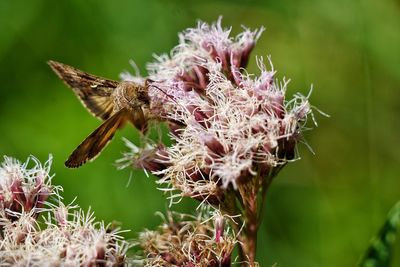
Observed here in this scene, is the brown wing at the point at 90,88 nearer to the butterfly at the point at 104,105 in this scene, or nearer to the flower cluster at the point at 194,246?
the butterfly at the point at 104,105

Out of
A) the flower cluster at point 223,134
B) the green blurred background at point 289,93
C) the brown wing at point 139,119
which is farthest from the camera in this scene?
the green blurred background at point 289,93

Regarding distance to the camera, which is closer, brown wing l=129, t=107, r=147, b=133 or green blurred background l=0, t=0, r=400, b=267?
brown wing l=129, t=107, r=147, b=133

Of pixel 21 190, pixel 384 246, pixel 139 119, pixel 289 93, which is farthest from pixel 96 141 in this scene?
pixel 289 93

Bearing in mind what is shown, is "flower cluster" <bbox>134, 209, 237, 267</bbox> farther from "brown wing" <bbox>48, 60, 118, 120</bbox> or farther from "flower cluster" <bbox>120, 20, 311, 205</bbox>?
"brown wing" <bbox>48, 60, 118, 120</bbox>

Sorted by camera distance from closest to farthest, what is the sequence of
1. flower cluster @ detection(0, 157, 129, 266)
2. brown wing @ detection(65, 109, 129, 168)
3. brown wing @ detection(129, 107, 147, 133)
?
flower cluster @ detection(0, 157, 129, 266), brown wing @ detection(65, 109, 129, 168), brown wing @ detection(129, 107, 147, 133)

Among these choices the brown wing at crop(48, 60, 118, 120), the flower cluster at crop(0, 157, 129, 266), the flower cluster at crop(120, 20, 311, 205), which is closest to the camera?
the flower cluster at crop(0, 157, 129, 266)

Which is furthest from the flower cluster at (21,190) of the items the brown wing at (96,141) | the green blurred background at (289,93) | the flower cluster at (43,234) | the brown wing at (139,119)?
the green blurred background at (289,93)

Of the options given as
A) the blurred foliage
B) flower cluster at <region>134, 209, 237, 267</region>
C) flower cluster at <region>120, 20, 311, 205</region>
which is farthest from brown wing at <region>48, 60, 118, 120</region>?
the blurred foliage
